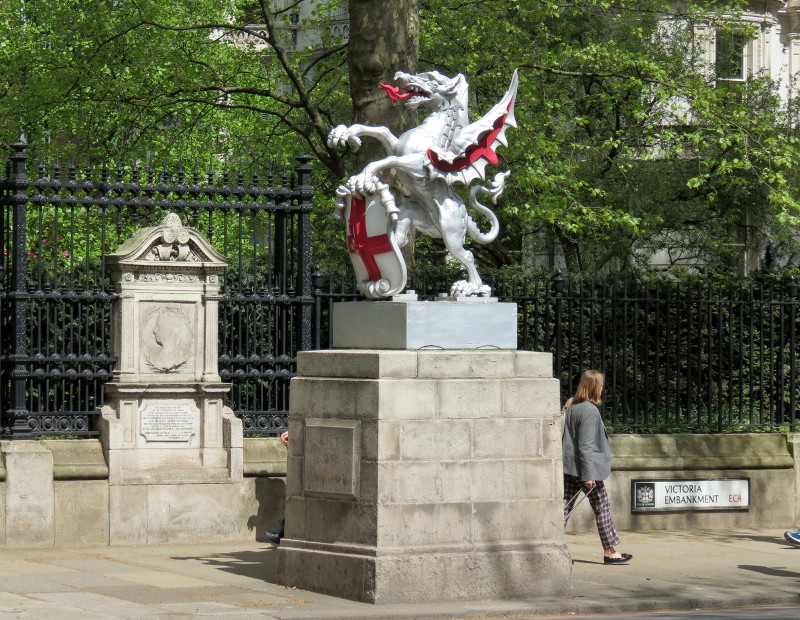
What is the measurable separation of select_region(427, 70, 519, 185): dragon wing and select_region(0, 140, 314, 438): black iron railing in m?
3.37

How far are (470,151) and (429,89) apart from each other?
530 millimetres

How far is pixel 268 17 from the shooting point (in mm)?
19703

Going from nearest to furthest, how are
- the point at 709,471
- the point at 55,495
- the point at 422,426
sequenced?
the point at 422,426
the point at 55,495
the point at 709,471

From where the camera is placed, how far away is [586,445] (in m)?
12.0

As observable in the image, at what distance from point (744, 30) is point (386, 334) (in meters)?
12.9

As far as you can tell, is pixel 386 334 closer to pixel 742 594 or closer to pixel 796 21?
pixel 742 594

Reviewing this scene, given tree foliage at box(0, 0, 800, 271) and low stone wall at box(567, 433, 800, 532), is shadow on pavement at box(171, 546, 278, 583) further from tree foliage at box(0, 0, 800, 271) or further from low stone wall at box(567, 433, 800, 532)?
tree foliage at box(0, 0, 800, 271)

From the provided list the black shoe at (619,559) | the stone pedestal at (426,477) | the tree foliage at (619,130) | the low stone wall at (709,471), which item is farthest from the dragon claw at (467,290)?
the tree foliage at (619,130)

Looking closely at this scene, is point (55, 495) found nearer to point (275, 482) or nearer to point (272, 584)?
point (275, 482)

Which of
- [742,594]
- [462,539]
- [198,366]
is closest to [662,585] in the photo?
[742,594]

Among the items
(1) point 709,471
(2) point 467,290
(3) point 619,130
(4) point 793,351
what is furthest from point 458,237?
(3) point 619,130

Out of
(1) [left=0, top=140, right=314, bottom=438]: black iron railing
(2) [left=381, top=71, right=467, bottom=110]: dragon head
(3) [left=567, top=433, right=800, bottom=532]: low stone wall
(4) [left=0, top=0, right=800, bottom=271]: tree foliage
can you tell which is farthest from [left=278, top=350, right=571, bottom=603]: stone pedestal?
(4) [left=0, top=0, right=800, bottom=271]: tree foliage

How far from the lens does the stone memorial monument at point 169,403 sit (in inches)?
498

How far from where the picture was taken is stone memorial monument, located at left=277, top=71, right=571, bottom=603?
9547 mm
